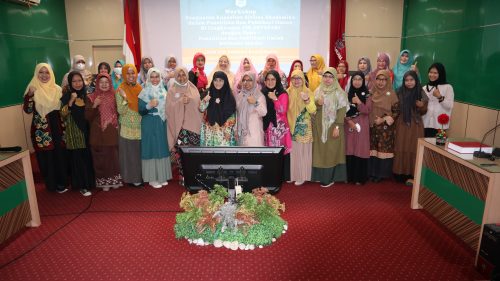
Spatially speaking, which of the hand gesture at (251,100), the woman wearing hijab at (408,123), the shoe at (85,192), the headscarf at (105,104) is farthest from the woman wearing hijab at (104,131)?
the woman wearing hijab at (408,123)

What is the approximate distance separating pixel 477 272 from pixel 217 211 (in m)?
1.81

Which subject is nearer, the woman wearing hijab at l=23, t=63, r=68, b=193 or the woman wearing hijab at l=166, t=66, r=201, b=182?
the woman wearing hijab at l=23, t=63, r=68, b=193

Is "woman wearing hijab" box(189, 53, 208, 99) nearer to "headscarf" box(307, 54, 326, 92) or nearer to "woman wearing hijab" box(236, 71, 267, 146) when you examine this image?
"woman wearing hijab" box(236, 71, 267, 146)

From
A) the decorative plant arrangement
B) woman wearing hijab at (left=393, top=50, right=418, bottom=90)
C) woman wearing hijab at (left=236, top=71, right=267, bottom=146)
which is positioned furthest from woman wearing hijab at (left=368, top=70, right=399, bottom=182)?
the decorative plant arrangement

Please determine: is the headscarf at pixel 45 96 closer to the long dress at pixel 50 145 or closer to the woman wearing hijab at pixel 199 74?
the long dress at pixel 50 145

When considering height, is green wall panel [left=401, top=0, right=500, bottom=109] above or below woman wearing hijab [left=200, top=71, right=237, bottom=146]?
above

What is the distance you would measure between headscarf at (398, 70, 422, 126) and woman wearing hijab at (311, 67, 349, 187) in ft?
2.07

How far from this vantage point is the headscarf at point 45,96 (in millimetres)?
3578

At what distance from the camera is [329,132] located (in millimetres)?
3881

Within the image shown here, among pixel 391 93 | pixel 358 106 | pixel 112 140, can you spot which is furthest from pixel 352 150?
pixel 112 140

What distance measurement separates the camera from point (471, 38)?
4418 mm

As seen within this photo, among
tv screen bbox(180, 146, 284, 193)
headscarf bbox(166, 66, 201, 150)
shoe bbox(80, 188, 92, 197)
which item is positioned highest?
headscarf bbox(166, 66, 201, 150)

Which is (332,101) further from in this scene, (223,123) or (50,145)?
(50,145)

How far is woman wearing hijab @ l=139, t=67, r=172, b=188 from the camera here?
3.73 m
